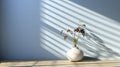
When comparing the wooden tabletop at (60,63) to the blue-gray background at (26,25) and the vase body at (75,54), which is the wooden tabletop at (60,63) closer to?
the vase body at (75,54)

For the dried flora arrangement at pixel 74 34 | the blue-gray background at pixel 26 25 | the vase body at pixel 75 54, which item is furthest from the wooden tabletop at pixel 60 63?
the dried flora arrangement at pixel 74 34

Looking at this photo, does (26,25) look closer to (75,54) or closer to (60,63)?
(60,63)

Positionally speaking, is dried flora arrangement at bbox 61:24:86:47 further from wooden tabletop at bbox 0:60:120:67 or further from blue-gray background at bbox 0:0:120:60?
wooden tabletop at bbox 0:60:120:67

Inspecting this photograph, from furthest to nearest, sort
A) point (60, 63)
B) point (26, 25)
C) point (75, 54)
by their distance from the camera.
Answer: point (26, 25) → point (75, 54) → point (60, 63)

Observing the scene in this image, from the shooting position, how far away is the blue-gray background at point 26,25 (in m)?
5.09

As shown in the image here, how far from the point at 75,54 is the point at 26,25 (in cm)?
128

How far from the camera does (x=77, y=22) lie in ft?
16.8

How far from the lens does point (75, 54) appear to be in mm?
4879

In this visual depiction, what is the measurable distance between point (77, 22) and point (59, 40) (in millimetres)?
577

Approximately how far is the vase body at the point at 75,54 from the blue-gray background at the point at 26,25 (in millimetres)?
315

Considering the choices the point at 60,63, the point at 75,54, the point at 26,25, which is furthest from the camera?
the point at 26,25

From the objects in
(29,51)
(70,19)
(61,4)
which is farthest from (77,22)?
(29,51)

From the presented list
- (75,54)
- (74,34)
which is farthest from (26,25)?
(75,54)

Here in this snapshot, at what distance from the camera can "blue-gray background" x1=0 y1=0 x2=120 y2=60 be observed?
5.09 metres
